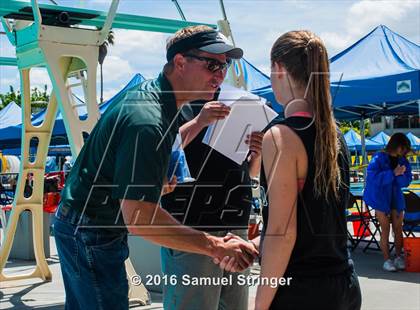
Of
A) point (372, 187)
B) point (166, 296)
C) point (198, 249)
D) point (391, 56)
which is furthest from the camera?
point (391, 56)

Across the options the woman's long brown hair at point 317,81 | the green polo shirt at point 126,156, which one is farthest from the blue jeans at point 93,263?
the woman's long brown hair at point 317,81

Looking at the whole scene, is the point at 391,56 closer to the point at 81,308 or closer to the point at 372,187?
the point at 372,187

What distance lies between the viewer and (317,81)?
2301mm

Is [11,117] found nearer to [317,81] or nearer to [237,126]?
[237,126]

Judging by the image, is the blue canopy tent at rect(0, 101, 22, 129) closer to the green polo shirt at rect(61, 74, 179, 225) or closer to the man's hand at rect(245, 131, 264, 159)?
the man's hand at rect(245, 131, 264, 159)

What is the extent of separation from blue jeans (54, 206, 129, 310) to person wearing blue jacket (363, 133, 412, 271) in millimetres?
5835

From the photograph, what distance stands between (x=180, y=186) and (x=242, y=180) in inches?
15.0

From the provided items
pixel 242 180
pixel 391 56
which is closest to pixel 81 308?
pixel 242 180

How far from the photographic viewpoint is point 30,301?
6.41m

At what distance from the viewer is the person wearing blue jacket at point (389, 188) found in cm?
789

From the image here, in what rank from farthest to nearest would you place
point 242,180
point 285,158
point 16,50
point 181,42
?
point 16,50 < point 242,180 < point 181,42 < point 285,158

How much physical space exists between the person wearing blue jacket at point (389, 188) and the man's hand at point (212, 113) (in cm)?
506

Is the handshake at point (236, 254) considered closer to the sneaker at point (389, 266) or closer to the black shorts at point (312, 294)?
the black shorts at point (312, 294)

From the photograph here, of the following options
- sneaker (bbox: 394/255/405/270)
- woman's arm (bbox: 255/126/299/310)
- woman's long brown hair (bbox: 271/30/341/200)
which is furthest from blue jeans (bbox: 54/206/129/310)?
sneaker (bbox: 394/255/405/270)
